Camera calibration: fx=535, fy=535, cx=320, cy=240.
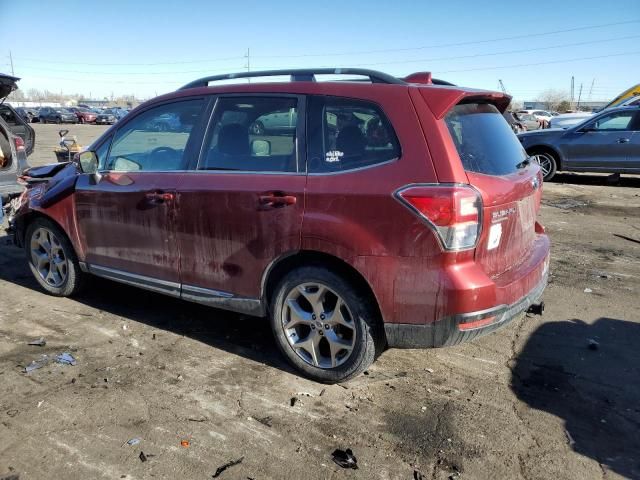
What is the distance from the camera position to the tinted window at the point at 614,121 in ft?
38.5

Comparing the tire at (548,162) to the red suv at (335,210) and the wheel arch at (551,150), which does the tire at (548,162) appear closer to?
the wheel arch at (551,150)

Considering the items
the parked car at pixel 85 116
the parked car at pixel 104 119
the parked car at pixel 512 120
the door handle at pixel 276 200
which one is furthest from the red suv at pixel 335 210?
the parked car at pixel 85 116

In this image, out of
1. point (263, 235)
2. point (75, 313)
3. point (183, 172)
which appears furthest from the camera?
point (75, 313)

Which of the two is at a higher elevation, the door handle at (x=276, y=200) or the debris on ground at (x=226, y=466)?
the door handle at (x=276, y=200)

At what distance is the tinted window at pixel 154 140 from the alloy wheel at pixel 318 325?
1376 mm

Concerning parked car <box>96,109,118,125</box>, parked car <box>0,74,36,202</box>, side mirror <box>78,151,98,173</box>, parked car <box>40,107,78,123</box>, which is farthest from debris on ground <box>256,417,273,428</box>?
parked car <box>40,107,78,123</box>

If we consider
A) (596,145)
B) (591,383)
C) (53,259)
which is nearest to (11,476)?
(53,259)

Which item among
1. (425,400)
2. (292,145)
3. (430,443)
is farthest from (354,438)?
(292,145)

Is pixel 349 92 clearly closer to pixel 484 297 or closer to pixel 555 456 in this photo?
pixel 484 297

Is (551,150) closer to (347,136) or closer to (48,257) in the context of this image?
(347,136)

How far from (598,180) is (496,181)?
11.6 m

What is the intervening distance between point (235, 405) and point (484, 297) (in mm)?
1637

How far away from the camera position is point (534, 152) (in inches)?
495

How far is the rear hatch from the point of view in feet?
10.2
